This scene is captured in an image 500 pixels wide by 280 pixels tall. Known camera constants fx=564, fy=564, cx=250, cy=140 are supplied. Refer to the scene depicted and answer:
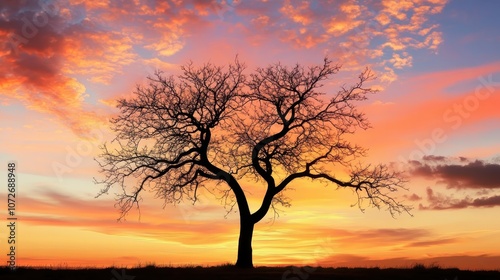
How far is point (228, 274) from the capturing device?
86.1 feet

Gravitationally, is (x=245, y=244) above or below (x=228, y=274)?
above

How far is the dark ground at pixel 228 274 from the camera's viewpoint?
25.7m

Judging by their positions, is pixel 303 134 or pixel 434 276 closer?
pixel 434 276

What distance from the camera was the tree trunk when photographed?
31312 mm

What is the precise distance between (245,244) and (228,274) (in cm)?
540

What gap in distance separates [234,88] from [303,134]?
16.1 feet

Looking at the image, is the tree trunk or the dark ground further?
the tree trunk

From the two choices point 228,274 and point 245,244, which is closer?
point 228,274

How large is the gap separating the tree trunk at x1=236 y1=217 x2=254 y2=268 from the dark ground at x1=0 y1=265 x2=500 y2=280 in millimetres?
2702

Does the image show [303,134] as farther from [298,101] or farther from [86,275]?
[86,275]

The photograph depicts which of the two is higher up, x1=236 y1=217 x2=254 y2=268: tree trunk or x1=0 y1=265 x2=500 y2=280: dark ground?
x1=236 y1=217 x2=254 y2=268: tree trunk


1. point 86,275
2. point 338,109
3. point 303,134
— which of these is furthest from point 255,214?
point 86,275

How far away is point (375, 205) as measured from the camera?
3262cm

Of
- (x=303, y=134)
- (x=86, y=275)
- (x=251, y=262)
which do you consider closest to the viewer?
(x=86, y=275)
